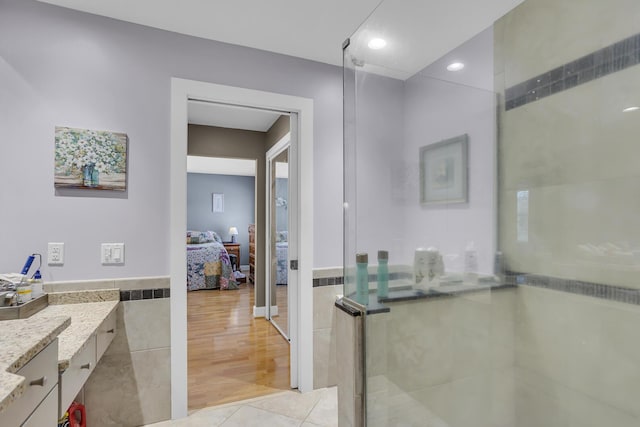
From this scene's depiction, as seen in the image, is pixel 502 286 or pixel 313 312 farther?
pixel 313 312

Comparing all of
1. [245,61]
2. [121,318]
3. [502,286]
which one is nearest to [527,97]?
[502,286]

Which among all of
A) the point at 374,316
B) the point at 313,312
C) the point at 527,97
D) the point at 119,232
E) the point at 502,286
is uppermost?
the point at 527,97

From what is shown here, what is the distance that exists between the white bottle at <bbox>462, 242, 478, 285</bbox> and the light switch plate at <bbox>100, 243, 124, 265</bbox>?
73.4 inches

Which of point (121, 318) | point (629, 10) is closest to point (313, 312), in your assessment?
point (121, 318)

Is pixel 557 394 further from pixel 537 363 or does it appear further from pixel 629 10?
pixel 629 10

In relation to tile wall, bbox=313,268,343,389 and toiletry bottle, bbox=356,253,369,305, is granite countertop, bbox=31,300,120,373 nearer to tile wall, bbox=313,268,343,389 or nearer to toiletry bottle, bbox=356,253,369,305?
toiletry bottle, bbox=356,253,369,305

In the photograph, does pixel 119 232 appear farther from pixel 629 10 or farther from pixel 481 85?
pixel 629 10

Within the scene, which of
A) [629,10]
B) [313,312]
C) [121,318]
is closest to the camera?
[629,10]

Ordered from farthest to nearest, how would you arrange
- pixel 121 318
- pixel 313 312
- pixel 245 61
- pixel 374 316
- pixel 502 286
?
pixel 313 312, pixel 245 61, pixel 121 318, pixel 374 316, pixel 502 286

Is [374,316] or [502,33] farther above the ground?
[502,33]

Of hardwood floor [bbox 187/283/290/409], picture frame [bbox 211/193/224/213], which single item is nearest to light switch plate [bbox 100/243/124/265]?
hardwood floor [bbox 187/283/290/409]

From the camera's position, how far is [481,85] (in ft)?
3.62

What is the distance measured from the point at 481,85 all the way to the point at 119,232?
79.4 inches

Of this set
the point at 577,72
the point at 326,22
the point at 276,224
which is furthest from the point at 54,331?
the point at 276,224
